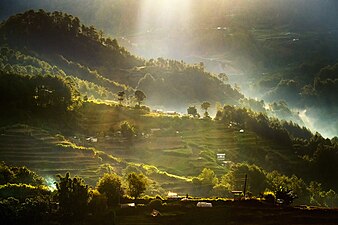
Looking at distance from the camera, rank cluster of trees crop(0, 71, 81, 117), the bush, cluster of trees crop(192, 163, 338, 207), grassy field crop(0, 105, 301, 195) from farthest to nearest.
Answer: cluster of trees crop(0, 71, 81, 117) → cluster of trees crop(192, 163, 338, 207) → grassy field crop(0, 105, 301, 195) → the bush

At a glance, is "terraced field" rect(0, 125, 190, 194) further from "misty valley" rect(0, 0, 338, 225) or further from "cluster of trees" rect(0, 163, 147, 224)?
"cluster of trees" rect(0, 163, 147, 224)

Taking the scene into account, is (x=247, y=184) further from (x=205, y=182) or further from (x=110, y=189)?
(x=110, y=189)

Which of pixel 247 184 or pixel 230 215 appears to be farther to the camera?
pixel 247 184

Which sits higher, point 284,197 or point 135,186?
point 135,186

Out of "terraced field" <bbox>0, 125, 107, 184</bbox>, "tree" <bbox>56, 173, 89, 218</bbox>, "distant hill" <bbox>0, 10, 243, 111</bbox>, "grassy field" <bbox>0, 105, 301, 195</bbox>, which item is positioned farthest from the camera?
"distant hill" <bbox>0, 10, 243, 111</bbox>

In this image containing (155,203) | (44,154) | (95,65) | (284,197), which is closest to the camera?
(155,203)

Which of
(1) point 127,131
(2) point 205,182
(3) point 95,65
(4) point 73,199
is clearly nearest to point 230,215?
(4) point 73,199

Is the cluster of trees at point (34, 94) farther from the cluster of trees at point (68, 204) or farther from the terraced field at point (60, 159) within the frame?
the cluster of trees at point (68, 204)

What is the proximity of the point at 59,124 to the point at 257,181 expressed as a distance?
42.4 meters

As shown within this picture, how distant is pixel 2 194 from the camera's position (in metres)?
46.2

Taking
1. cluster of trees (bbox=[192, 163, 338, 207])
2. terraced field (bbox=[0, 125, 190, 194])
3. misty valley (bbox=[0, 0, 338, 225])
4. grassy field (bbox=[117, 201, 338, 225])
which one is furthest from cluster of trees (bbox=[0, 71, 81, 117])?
grassy field (bbox=[117, 201, 338, 225])

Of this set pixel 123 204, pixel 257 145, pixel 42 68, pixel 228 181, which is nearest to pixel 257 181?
pixel 228 181

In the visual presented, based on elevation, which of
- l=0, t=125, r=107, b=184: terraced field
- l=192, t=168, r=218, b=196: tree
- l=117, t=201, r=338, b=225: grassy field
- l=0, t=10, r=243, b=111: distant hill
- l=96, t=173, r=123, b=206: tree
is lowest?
l=117, t=201, r=338, b=225: grassy field

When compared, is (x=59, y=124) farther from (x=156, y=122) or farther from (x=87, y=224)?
(x=87, y=224)
